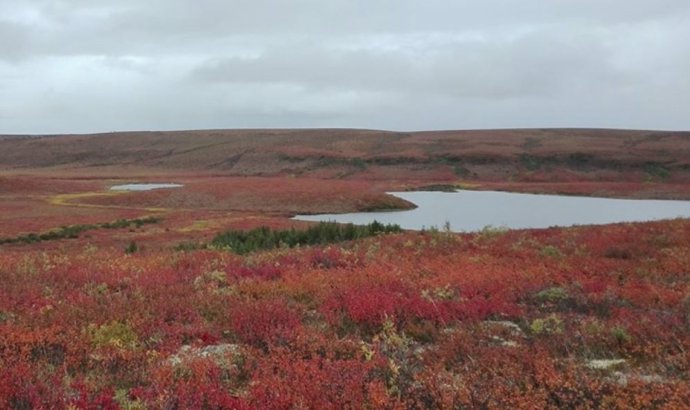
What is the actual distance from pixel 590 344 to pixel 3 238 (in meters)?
42.8

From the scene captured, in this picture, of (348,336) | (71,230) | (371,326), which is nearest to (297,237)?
(371,326)

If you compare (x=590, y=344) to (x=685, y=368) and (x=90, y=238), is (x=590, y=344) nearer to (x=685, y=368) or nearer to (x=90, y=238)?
(x=685, y=368)

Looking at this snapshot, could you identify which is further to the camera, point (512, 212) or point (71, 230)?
point (512, 212)

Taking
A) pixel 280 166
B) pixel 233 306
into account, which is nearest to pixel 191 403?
pixel 233 306

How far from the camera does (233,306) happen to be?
10.3 metres

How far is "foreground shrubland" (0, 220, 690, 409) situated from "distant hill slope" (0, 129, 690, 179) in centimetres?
11043

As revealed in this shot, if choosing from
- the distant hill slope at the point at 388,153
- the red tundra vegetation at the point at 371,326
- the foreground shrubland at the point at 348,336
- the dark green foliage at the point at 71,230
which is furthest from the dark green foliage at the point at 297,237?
the distant hill slope at the point at 388,153

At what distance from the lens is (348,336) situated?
8680 mm

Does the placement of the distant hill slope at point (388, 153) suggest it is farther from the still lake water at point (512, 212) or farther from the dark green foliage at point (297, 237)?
the dark green foliage at point (297, 237)

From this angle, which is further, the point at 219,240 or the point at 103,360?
the point at 219,240

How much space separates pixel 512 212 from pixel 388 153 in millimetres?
81065

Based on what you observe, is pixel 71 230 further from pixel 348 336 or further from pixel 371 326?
pixel 348 336

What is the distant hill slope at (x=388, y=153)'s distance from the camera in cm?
12306

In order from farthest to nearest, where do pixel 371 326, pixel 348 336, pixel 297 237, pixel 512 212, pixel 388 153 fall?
pixel 388 153 → pixel 512 212 → pixel 297 237 → pixel 371 326 → pixel 348 336
